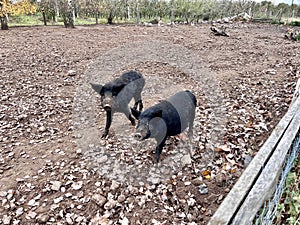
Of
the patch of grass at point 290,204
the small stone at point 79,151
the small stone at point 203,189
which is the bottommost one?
the small stone at point 203,189

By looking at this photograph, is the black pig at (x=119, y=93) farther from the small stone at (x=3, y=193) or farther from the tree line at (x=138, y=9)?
the tree line at (x=138, y=9)

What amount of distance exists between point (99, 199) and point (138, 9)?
3038 centimetres

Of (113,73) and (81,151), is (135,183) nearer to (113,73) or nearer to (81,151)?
(81,151)

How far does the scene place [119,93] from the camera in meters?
4.49

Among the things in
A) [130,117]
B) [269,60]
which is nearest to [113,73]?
[130,117]

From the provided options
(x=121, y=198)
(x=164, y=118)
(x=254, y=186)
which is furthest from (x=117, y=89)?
(x=254, y=186)

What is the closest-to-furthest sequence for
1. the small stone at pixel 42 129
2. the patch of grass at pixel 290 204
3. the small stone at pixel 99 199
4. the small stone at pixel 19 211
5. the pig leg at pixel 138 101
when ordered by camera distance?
the patch of grass at pixel 290 204 < the small stone at pixel 19 211 < the small stone at pixel 99 199 < the small stone at pixel 42 129 < the pig leg at pixel 138 101

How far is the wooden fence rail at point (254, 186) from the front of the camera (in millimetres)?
1599

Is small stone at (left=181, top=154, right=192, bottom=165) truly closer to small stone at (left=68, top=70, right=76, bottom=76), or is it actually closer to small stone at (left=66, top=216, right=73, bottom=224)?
small stone at (left=66, top=216, right=73, bottom=224)

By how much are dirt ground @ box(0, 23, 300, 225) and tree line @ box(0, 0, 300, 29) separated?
10.5m

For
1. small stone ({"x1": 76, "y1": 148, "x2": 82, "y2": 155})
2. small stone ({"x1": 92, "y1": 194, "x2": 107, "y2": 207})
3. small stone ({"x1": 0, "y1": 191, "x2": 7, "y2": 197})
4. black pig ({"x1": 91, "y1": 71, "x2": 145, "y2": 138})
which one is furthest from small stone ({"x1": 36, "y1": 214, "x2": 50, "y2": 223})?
black pig ({"x1": 91, "y1": 71, "x2": 145, "y2": 138})

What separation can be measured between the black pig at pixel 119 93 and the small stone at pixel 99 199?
5.23ft

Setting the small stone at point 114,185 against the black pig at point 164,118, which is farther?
the small stone at point 114,185

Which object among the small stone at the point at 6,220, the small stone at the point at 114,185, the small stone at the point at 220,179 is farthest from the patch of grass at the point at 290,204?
the small stone at the point at 6,220
